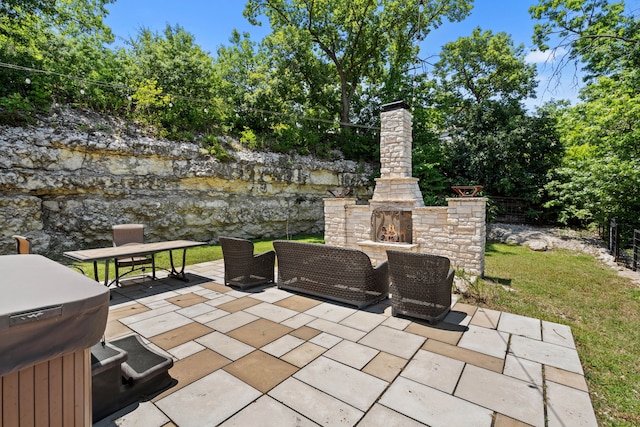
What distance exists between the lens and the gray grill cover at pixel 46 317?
113cm

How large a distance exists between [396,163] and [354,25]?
9.48 meters

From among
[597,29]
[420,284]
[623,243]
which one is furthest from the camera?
[597,29]

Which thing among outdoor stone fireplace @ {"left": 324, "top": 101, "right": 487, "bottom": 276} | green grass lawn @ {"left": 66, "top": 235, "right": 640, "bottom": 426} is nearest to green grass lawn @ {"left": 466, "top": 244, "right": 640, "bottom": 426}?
green grass lawn @ {"left": 66, "top": 235, "right": 640, "bottom": 426}

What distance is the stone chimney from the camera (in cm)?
710

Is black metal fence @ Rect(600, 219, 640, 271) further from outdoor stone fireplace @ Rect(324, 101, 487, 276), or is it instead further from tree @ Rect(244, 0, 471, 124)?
tree @ Rect(244, 0, 471, 124)

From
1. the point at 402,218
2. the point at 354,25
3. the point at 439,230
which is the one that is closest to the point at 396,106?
the point at 402,218

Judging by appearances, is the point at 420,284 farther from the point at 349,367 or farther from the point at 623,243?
the point at 623,243

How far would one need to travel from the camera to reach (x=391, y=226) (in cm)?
740

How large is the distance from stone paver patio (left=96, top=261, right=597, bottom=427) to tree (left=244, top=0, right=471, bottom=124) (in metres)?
12.6

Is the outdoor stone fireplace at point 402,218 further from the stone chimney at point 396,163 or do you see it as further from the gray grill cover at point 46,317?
the gray grill cover at point 46,317

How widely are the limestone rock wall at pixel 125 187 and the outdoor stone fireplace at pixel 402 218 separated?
11.9 feet

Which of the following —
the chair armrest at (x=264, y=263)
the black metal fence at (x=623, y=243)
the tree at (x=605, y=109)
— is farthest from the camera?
the tree at (x=605, y=109)

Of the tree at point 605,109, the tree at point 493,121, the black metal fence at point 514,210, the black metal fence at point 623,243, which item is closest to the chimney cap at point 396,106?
the tree at point 605,109

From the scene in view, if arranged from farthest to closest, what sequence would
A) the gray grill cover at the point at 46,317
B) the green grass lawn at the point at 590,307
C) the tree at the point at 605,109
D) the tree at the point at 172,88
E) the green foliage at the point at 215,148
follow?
the green foliage at the point at 215,148
the tree at the point at 172,88
the tree at the point at 605,109
the green grass lawn at the point at 590,307
the gray grill cover at the point at 46,317
